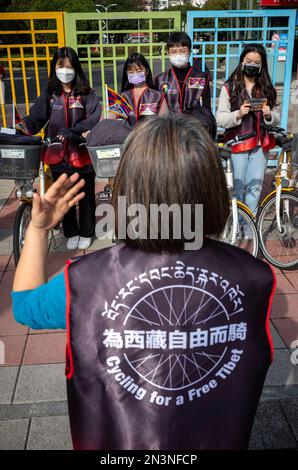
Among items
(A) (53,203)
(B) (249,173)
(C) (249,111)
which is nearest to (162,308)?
(A) (53,203)

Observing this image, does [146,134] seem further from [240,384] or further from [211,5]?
[211,5]

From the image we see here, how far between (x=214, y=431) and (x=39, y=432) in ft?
4.99

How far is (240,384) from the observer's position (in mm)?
1239

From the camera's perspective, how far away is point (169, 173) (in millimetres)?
1116

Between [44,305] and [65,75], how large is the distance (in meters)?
3.47

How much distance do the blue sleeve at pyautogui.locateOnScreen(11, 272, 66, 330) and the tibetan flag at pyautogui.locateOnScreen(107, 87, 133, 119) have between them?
3.02 m

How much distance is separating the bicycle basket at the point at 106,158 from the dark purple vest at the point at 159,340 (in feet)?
8.30

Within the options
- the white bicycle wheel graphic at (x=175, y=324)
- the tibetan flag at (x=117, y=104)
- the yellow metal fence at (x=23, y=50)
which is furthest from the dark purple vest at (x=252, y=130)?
the white bicycle wheel graphic at (x=175, y=324)

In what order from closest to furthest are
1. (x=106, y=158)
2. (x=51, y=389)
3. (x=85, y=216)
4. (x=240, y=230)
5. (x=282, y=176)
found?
(x=51, y=389), (x=106, y=158), (x=282, y=176), (x=240, y=230), (x=85, y=216)

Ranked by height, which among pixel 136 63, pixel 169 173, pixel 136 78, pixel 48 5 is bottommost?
pixel 169 173

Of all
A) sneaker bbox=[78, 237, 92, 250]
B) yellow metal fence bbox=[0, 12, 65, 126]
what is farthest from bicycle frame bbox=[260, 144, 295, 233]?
yellow metal fence bbox=[0, 12, 65, 126]

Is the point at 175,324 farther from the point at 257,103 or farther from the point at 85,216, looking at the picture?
the point at 85,216

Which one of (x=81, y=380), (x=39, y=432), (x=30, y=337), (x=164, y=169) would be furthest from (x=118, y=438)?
(x=30, y=337)

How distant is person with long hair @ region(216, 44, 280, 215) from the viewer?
4.02 meters
